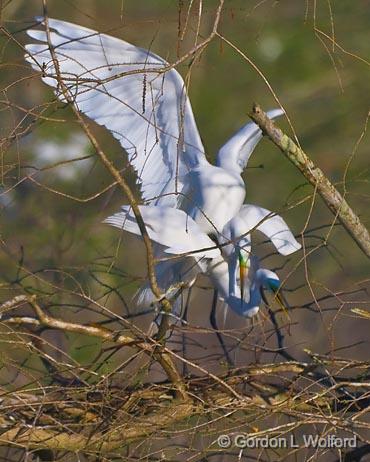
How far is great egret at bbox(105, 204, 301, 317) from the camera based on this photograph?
205 centimetres

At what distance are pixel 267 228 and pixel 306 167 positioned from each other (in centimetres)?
65


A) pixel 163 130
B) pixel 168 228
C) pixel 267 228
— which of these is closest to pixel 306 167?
pixel 168 228

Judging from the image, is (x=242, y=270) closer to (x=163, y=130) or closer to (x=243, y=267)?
(x=243, y=267)

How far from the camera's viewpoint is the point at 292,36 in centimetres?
490

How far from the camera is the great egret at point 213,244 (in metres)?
2.05

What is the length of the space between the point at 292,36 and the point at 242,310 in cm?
283

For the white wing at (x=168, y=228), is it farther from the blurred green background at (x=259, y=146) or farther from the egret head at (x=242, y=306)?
the blurred green background at (x=259, y=146)

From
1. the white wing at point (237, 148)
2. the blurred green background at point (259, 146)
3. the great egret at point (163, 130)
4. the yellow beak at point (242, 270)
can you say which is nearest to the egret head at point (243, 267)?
the yellow beak at point (242, 270)

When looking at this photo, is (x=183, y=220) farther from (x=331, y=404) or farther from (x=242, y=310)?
(x=331, y=404)

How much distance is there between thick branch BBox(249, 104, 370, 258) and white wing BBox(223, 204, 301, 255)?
1.40ft

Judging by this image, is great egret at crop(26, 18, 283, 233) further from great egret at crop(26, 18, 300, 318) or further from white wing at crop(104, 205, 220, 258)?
white wing at crop(104, 205, 220, 258)

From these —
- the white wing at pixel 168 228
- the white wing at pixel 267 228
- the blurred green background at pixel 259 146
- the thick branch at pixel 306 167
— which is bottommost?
the blurred green background at pixel 259 146

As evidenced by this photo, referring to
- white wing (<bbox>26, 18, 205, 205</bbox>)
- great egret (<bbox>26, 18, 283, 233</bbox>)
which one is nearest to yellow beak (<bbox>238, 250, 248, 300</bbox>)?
great egret (<bbox>26, 18, 283, 233</bbox>)

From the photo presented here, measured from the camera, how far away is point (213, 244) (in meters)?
2.26
